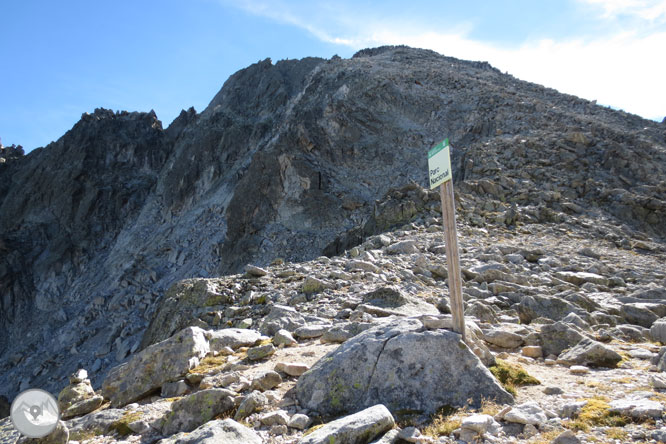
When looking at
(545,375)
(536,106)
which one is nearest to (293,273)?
(545,375)

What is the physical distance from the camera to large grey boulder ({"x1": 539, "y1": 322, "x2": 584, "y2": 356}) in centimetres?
704

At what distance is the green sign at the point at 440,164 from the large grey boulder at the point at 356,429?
2.97 m

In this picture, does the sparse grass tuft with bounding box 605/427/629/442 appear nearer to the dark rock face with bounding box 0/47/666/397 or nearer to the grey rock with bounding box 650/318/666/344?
the grey rock with bounding box 650/318/666/344

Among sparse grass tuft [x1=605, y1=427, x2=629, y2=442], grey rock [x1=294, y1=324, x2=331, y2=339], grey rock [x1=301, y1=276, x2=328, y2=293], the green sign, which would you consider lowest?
sparse grass tuft [x1=605, y1=427, x2=629, y2=442]

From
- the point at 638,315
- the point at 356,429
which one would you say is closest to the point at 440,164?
the point at 356,429

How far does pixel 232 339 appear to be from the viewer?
27.1ft

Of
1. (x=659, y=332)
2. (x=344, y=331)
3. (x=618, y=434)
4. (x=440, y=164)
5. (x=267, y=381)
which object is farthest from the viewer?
(x=344, y=331)

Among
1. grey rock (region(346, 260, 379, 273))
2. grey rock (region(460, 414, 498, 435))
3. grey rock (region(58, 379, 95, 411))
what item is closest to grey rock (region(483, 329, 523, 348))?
grey rock (region(460, 414, 498, 435))

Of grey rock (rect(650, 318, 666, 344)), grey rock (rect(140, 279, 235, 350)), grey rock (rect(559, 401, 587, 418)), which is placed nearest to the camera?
grey rock (rect(559, 401, 587, 418))

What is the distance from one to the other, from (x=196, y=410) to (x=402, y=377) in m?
2.64

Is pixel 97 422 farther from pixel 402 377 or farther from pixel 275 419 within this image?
pixel 402 377

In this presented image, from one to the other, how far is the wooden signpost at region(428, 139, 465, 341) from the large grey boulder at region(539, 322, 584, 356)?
2558 millimetres

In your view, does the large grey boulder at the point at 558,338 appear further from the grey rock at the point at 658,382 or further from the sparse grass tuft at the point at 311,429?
the sparse grass tuft at the point at 311,429

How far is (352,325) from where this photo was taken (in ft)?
26.8
